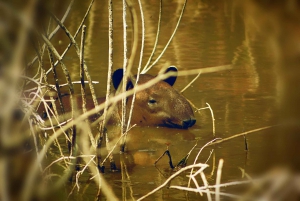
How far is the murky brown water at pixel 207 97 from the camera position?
3.78 meters

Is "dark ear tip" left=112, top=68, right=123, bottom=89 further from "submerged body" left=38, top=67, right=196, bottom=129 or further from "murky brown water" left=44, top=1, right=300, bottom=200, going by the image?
"murky brown water" left=44, top=1, right=300, bottom=200

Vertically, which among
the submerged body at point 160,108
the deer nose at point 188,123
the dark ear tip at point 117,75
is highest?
the dark ear tip at point 117,75

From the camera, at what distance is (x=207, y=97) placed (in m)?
6.48

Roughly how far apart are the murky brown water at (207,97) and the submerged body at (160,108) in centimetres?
10

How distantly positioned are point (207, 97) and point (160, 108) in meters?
0.94

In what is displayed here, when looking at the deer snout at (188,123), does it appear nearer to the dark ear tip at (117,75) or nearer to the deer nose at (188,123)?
the deer nose at (188,123)

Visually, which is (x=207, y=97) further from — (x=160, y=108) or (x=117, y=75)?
(x=117, y=75)

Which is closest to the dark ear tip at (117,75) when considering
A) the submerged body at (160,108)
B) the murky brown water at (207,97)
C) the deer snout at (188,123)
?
the submerged body at (160,108)

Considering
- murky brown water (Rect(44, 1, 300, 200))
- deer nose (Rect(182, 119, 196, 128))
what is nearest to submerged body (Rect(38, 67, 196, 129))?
deer nose (Rect(182, 119, 196, 128))

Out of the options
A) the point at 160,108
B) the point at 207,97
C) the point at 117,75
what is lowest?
the point at 207,97

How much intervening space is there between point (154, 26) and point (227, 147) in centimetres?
745

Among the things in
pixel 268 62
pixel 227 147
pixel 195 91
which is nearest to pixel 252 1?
pixel 227 147

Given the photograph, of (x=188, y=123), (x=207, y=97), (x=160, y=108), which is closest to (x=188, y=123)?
(x=188, y=123)

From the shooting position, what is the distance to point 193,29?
11250 mm
